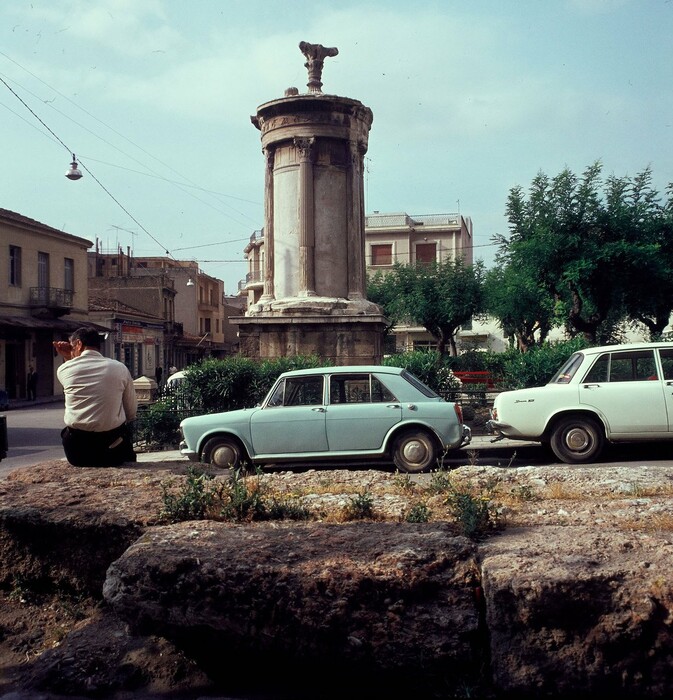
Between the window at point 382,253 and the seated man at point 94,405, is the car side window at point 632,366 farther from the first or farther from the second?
the window at point 382,253

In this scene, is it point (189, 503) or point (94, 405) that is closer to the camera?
point (189, 503)

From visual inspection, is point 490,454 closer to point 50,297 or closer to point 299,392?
point 299,392

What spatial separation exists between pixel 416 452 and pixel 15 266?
33.9m

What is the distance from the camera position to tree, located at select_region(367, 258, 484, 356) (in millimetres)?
40062

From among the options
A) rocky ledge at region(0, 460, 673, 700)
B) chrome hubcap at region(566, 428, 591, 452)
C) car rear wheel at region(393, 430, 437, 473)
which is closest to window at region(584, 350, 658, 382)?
chrome hubcap at region(566, 428, 591, 452)

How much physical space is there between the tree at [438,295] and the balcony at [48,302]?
1697 centimetres

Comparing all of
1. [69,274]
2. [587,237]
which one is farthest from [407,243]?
[587,237]

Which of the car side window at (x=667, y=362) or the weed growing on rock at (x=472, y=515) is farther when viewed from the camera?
the car side window at (x=667, y=362)

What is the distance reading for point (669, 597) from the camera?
277cm

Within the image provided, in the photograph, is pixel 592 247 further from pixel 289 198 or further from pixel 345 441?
pixel 345 441

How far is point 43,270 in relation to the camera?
137 ft

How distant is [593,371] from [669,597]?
8.91 meters

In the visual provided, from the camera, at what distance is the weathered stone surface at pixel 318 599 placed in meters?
2.96

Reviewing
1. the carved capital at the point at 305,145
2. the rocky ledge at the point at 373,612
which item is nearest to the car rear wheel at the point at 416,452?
the rocky ledge at the point at 373,612
